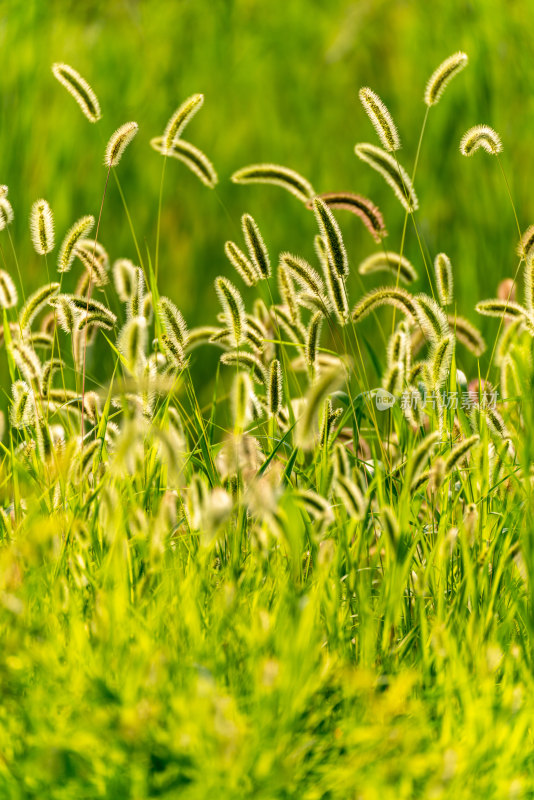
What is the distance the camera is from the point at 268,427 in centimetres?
216

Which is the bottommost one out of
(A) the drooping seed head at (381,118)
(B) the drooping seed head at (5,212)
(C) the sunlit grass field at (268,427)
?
(C) the sunlit grass field at (268,427)

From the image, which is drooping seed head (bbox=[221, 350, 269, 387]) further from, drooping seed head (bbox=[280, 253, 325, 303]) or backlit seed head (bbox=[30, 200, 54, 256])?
backlit seed head (bbox=[30, 200, 54, 256])

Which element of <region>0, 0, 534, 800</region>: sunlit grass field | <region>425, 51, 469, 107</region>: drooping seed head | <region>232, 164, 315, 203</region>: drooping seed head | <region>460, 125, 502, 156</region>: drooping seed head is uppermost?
<region>425, 51, 469, 107</region>: drooping seed head

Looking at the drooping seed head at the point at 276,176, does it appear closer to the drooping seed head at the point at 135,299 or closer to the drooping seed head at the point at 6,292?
the drooping seed head at the point at 135,299

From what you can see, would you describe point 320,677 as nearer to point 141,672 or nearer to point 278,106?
point 141,672

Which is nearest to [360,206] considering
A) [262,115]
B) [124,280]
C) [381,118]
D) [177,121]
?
[381,118]

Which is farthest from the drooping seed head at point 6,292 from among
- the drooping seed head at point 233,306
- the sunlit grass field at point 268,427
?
the drooping seed head at point 233,306

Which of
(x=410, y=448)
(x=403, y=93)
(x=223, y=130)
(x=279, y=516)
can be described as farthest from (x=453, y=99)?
(x=279, y=516)

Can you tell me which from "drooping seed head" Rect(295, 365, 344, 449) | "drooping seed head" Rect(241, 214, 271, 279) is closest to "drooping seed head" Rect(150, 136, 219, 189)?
"drooping seed head" Rect(241, 214, 271, 279)

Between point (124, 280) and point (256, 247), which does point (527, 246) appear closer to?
point (256, 247)

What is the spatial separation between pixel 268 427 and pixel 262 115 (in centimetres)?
119

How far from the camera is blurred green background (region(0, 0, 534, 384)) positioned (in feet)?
Answer: 9.12

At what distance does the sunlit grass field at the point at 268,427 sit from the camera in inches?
44.4

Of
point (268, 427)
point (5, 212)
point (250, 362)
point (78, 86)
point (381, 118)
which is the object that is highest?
point (78, 86)
